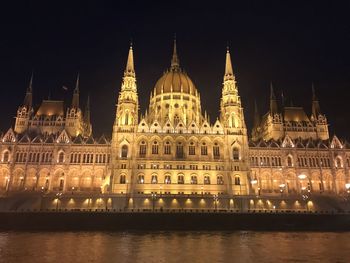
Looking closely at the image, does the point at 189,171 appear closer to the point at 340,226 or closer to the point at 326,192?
the point at 340,226

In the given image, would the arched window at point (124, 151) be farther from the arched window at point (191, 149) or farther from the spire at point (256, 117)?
the spire at point (256, 117)

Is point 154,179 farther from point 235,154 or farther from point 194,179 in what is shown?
point 235,154

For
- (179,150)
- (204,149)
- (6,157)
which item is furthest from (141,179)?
(6,157)

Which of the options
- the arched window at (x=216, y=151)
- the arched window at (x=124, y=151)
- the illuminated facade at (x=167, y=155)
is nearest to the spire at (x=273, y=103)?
the illuminated facade at (x=167, y=155)

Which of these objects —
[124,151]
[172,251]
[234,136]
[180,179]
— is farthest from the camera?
[234,136]

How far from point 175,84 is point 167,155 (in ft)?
100

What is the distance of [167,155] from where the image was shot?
78812 millimetres

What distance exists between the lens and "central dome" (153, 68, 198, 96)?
99.0 metres

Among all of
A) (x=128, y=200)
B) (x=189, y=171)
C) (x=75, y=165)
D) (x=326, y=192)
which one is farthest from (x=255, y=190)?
(x=75, y=165)

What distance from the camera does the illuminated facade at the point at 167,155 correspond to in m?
76.8

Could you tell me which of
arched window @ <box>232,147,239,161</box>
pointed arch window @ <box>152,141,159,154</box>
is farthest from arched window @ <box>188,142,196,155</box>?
arched window @ <box>232,147,239,161</box>

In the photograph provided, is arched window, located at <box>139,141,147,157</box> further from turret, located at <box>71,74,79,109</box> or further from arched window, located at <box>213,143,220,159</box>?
turret, located at <box>71,74,79,109</box>

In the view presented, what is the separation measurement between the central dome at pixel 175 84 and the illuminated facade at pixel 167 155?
1.29 ft

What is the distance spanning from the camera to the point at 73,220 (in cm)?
5472
